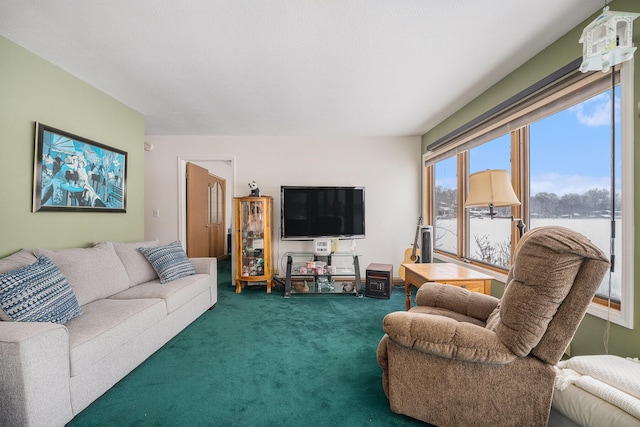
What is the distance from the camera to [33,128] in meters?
2.25

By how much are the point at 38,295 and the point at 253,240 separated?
104 inches

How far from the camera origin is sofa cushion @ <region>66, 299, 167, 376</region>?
1.58 m

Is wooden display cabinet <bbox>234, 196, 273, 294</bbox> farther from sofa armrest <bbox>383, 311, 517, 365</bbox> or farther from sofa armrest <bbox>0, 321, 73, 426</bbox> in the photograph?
sofa armrest <bbox>383, 311, 517, 365</bbox>

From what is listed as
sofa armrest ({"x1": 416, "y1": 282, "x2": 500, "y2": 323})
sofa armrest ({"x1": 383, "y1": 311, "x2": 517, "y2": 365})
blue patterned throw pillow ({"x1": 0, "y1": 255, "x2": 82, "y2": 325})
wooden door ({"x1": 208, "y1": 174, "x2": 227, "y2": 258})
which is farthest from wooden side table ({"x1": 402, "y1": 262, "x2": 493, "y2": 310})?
wooden door ({"x1": 208, "y1": 174, "x2": 227, "y2": 258})

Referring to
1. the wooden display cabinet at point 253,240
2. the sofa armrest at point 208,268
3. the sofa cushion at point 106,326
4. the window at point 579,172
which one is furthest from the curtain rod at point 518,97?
the sofa cushion at point 106,326

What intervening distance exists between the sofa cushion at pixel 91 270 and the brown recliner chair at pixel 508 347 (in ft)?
7.32

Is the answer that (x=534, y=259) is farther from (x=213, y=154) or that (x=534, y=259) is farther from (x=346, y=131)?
(x=213, y=154)

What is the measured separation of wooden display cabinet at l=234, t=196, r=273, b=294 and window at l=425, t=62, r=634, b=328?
2.62 m

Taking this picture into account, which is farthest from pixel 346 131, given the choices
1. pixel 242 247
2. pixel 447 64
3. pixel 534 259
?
pixel 534 259

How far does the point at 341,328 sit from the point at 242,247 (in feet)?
6.58

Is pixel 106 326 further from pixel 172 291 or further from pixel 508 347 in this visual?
pixel 508 347

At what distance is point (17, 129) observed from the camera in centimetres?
214

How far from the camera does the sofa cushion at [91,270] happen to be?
7.00 ft

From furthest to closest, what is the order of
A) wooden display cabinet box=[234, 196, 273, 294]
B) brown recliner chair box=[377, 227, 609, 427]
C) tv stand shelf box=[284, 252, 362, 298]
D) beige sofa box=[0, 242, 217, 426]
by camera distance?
wooden display cabinet box=[234, 196, 273, 294]
tv stand shelf box=[284, 252, 362, 298]
beige sofa box=[0, 242, 217, 426]
brown recliner chair box=[377, 227, 609, 427]
